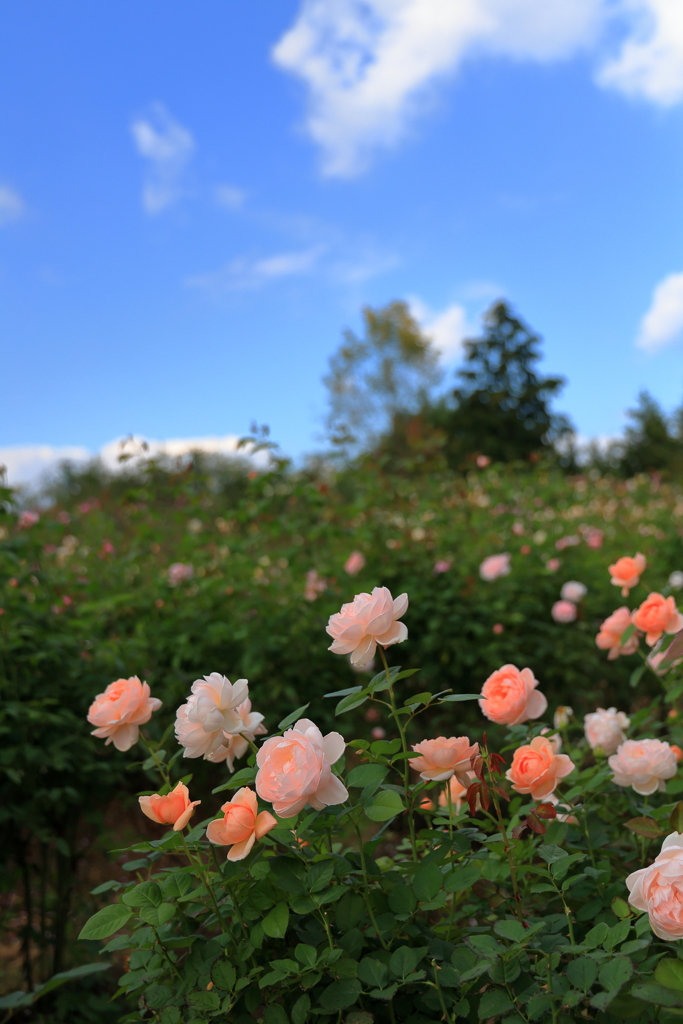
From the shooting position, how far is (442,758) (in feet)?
3.36

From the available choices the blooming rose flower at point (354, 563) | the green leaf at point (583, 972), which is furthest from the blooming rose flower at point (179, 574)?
the green leaf at point (583, 972)

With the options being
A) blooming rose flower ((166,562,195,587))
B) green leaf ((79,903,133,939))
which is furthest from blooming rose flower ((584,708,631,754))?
blooming rose flower ((166,562,195,587))

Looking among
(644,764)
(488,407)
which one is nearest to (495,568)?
(644,764)

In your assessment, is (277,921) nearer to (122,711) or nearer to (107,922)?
(107,922)

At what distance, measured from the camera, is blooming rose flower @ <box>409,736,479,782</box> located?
1025mm

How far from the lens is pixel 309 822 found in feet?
3.14

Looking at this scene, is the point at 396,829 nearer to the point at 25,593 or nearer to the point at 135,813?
the point at 135,813

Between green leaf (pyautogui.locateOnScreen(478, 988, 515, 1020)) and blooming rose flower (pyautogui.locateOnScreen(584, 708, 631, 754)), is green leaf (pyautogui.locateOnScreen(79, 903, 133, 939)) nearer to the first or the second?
green leaf (pyautogui.locateOnScreen(478, 988, 515, 1020))

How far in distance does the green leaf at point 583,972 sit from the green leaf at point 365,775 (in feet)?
0.98

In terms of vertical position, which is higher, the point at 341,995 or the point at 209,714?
the point at 209,714

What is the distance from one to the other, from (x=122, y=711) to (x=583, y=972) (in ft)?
2.36

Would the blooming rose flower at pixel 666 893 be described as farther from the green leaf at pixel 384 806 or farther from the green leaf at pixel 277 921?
the green leaf at pixel 277 921

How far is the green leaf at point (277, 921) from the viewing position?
885 mm

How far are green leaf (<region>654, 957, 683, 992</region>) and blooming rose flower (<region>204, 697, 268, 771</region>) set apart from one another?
539 millimetres
